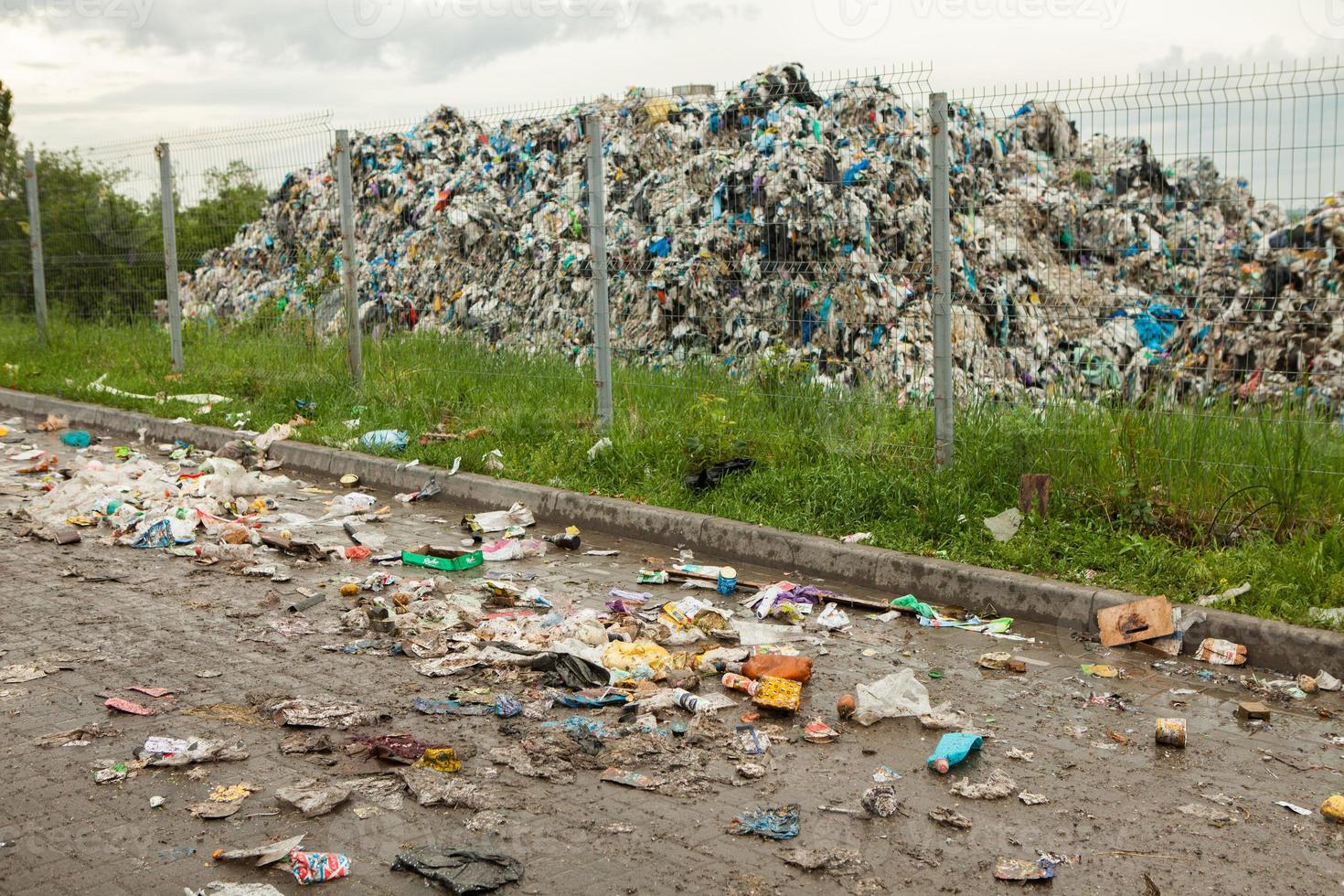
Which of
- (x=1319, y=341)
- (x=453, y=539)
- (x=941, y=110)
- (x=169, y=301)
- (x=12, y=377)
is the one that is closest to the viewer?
(x=941, y=110)

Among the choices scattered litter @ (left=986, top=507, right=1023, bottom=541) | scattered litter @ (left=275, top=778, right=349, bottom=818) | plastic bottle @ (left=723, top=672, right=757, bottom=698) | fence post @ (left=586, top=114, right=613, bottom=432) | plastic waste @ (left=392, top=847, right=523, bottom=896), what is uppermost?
fence post @ (left=586, top=114, right=613, bottom=432)

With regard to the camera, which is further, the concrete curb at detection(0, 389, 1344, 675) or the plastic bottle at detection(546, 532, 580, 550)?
the plastic bottle at detection(546, 532, 580, 550)

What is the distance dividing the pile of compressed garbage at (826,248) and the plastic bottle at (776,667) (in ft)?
9.87

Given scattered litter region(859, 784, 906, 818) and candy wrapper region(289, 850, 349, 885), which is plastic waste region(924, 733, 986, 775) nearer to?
scattered litter region(859, 784, 906, 818)

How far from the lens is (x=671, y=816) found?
142 inches

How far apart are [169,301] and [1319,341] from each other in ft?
35.8

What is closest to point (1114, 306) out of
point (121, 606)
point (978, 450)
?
point (978, 450)

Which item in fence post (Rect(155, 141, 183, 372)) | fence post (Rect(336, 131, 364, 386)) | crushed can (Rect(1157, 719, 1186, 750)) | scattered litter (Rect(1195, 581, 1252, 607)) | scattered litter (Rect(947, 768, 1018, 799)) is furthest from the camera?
fence post (Rect(155, 141, 183, 372))

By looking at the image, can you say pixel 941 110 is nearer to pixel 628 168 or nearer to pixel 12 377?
pixel 628 168

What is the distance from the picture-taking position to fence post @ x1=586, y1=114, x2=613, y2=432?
341 inches

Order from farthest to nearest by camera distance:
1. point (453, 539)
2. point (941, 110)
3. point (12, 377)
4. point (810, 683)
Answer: point (12, 377)
point (453, 539)
point (941, 110)
point (810, 683)

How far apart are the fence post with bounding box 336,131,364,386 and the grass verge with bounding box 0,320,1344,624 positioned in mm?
224

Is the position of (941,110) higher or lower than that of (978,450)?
higher

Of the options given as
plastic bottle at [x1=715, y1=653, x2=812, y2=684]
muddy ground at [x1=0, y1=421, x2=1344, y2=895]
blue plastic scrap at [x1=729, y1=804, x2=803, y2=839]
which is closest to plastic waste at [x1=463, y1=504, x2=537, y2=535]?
muddy ground at [x1=0, y1=421, x2=1344, y2=895]
